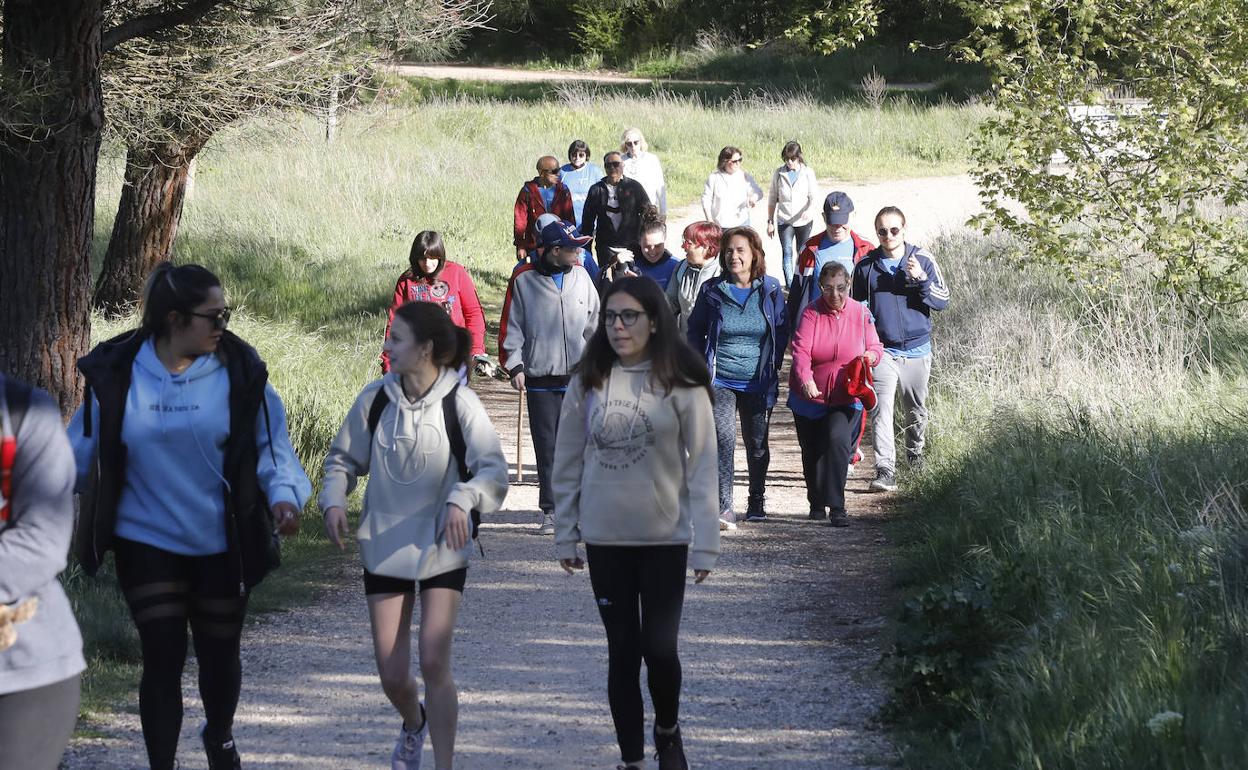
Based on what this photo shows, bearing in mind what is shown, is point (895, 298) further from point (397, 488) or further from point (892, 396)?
point (397, 488)

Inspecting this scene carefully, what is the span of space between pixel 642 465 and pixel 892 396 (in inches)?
217

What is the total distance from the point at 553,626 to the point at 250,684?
1533mm

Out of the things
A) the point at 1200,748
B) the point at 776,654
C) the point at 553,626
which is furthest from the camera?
the point at 553,626

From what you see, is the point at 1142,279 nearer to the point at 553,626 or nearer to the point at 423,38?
the point at 423,38

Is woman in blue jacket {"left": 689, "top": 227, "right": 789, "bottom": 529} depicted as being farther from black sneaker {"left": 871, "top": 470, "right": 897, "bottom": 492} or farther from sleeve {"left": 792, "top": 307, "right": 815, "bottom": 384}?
black sneaker {"left": 871, "top": 470, "right": 897, "bottom": 492}

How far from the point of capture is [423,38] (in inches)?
494

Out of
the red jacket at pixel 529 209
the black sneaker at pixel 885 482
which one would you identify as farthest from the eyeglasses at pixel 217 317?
the red jacket at pixel 529 209

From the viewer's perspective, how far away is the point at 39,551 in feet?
10.3

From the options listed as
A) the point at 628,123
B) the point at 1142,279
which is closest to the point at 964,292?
the point at 1142,279

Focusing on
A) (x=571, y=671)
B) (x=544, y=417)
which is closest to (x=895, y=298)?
(x=544, y=417)

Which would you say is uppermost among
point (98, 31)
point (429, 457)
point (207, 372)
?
point (98, 31)

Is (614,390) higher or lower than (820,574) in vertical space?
higher

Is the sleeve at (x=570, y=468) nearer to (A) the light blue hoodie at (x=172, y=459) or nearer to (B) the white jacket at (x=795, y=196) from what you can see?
(A) the light blue hoodie at (x=172, y=459)

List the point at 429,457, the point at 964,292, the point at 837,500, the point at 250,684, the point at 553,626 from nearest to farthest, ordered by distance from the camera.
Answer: the point at 429,457 → the point at 250,684 → the point at 553,626 → the point at 837,500 → the point at 964,292
